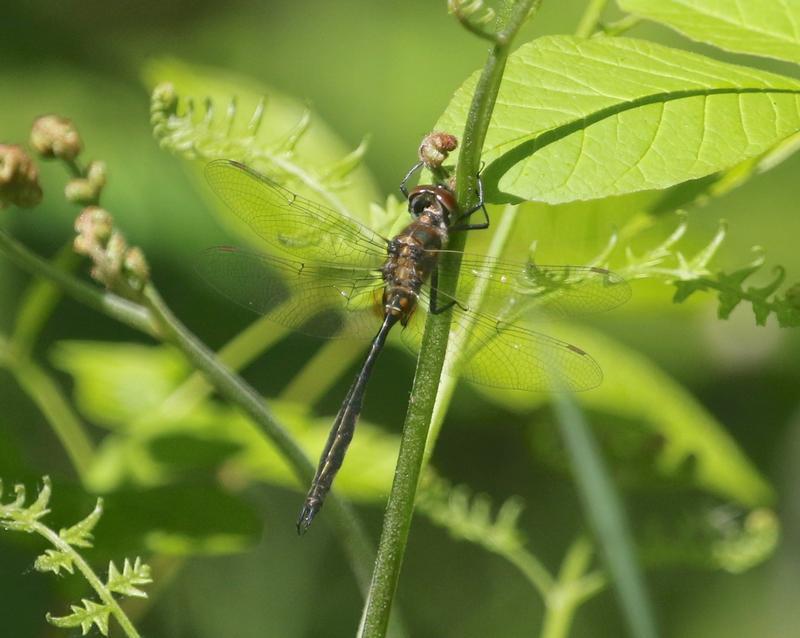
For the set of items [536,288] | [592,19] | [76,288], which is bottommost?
[76,288]

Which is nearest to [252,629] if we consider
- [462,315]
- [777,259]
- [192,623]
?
[192,623]

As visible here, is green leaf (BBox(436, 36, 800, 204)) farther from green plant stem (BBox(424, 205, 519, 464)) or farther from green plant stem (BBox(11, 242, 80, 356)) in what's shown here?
green plant stem (BBox(11, 242, 80, 356))

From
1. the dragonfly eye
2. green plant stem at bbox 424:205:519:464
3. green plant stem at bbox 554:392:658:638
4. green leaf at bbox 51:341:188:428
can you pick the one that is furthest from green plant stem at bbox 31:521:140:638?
green leaf at bbox 51:341:188:428

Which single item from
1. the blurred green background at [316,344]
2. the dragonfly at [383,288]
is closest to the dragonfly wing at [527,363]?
the dragonfly at [383,288]

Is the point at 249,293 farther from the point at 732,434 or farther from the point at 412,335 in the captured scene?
the point at 732,434

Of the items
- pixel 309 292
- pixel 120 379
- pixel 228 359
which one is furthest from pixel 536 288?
pixel 228 359

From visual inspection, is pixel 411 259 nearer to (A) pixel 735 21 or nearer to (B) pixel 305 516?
(B) pixel 305 516
